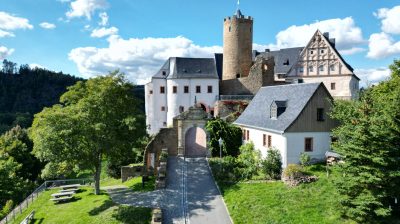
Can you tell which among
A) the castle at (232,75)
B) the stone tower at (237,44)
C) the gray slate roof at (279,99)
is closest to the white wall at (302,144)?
the gray slate roof at (279,99)

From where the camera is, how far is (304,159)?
2412 cm

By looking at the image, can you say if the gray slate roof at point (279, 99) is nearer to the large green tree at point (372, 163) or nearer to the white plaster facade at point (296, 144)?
the white plaster facade at point (296, 144)

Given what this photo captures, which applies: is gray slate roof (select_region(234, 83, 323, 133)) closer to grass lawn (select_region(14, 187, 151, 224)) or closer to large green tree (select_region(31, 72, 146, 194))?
large green tree (select_region(31, 72, 146, 194))

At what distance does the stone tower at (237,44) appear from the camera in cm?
4922

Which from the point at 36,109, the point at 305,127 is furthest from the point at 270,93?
the point at 36,109

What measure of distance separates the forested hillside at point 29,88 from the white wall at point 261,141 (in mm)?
101505

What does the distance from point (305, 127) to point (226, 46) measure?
27618 millimetres

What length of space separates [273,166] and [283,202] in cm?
515

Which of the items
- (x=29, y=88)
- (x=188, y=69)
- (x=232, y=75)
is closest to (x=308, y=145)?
(x=232, y=75)

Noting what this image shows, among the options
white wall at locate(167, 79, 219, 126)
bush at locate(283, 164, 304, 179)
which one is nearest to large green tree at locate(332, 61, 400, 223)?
bush at locate(283, 164, 304, 179)

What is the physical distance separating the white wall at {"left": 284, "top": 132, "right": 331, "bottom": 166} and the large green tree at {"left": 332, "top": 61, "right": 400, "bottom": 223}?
733 centimetres

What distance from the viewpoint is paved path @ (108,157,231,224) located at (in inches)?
773

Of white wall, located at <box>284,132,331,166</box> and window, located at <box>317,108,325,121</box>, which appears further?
window, located at <box>317,108,325,121</box>

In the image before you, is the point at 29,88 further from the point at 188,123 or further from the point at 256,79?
the point at 188,123
